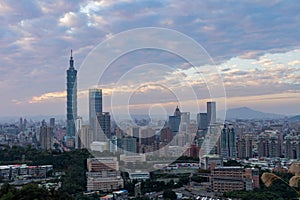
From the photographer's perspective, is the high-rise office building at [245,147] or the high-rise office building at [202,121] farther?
the high-rise office building at [245,147]

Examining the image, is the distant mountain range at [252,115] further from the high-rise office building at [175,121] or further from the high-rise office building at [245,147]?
the high-rise office building at [175,121]

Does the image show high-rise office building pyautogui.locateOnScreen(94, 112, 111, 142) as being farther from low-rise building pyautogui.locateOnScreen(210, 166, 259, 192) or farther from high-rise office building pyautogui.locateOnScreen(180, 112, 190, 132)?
low-rise building pyautogui.locateOnScreen(210, 166, 259, 192)

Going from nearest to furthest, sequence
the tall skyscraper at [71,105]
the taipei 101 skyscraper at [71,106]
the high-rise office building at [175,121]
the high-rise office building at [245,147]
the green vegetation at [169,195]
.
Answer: the high-rise office building at [175,121], the green vegetation at [169,195], the high-rise office building at [245,147], the taipei 101 skyscraper at [71,106], the tall skyscraper at [71,105]

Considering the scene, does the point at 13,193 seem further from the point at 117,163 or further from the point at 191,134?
the point at 117,163

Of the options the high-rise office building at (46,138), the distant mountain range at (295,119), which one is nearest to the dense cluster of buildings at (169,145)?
the high-rise office building at (46,138)

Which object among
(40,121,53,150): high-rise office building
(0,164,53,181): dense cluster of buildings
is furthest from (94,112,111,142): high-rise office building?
(40,121,53,150): high-rise office building

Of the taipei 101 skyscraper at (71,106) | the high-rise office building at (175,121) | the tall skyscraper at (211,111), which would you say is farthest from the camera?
the taipei 101 skyscraper at (71,106)

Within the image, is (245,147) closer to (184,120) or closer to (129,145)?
(129,145)

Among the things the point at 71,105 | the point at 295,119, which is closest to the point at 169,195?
the point at 71,105

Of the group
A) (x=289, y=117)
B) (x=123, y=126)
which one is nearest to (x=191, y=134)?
(x=123, y=126)
